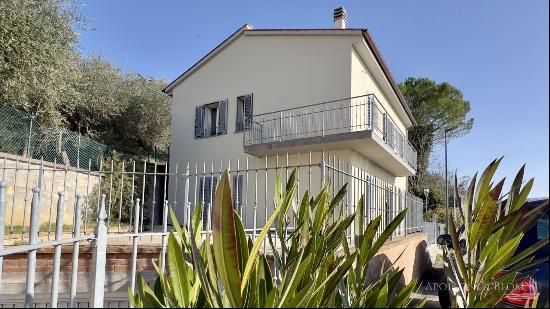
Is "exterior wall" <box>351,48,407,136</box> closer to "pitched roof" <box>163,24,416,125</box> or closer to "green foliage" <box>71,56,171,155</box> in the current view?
"pitched roof" <box>163,24,416,125</box>

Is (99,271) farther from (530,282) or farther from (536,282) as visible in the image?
(530,282)

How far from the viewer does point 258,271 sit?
2.13 metres

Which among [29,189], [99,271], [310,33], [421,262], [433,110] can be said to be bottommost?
[421,262]

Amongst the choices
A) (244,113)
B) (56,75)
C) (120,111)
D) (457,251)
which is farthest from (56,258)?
(120,111)

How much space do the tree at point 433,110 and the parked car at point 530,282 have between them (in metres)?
21.9

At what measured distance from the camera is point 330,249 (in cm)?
290

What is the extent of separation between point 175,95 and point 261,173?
637cm

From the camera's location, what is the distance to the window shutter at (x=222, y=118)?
1559 centimetres

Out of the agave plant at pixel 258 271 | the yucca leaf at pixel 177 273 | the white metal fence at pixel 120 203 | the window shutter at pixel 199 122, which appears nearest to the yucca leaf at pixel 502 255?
the agave plant at pixel 258 271

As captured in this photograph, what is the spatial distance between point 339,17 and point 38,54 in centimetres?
1086

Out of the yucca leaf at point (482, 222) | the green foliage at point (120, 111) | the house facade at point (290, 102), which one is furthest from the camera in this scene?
the green foliage at point (120, 111)

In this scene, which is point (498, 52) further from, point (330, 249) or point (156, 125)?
point (156, 125)

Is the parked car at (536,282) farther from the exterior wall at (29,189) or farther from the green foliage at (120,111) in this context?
the green foliage at (120,111)

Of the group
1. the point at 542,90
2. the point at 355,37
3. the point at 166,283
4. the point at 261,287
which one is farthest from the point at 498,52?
the point at 355,37
